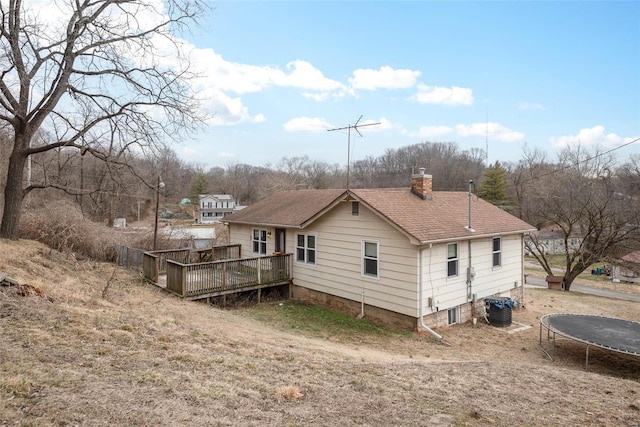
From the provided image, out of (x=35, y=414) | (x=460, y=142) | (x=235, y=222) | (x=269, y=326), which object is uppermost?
(x=460, y=142)

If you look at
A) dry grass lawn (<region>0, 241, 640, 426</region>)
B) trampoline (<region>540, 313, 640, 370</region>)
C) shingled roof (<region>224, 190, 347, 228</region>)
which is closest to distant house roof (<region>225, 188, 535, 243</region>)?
shingled roof (<region>224, 190, 347, 228</region>)

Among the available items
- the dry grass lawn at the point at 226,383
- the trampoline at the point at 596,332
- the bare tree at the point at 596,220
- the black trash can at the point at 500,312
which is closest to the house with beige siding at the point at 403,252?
the black trash can at the point at 500,312

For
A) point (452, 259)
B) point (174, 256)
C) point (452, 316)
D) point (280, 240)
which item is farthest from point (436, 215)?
point (174, 256)

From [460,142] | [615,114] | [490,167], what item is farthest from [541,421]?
[460,142]

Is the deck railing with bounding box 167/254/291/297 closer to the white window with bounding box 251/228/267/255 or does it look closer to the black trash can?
the white window with bounding box 251/228/267/255

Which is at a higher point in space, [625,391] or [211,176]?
[211,176]

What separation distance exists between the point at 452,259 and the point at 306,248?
541cm

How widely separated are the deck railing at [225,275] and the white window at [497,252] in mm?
7774

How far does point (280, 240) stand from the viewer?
16344 mm

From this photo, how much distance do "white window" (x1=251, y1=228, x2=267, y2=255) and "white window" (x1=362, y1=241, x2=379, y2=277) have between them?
584 centimetres

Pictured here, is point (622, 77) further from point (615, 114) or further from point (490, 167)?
point (490, 167)

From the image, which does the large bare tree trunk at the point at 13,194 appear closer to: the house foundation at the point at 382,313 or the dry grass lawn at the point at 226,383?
the dry grass lawn at the point at 226,383

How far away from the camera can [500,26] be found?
1566cm

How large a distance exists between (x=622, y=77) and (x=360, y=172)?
52.1 m
